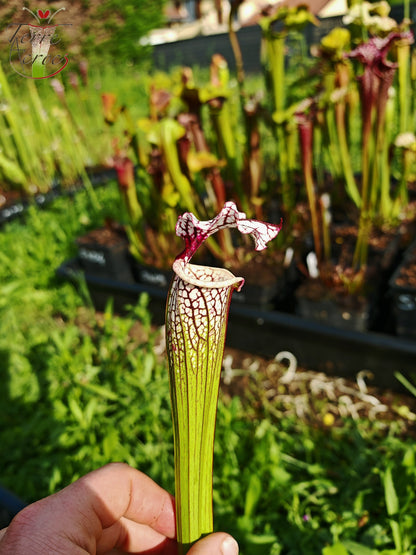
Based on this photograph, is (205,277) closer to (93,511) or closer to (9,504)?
(93,511)

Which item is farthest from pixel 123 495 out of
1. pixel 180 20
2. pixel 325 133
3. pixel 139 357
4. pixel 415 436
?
pixel 180 20

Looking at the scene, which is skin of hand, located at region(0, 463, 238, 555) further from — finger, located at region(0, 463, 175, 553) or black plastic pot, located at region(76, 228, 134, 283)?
black plastic pot, located at region(76, 228, 134, 283)

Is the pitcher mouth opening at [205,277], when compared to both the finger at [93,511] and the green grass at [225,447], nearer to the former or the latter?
the finger at [93,511]

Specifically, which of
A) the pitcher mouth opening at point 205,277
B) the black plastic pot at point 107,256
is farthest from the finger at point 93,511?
the black plastic pot at point 107,256

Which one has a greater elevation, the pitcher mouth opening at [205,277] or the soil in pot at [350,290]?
the pitcher mouth opening at [205,277]

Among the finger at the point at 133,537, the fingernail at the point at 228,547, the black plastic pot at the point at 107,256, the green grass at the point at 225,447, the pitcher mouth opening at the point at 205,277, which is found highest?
the pitcher mouth opening at the point at 205,277

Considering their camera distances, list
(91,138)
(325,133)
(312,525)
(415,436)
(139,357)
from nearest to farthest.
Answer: (312,525), (415,436), (139,357), (325,133), (91,138)

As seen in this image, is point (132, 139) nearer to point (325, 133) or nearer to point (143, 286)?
point (143, 286)

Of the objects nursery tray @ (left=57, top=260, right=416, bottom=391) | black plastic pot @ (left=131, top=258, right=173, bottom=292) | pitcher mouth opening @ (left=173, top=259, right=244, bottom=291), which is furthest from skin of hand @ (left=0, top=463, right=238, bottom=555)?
black plastic pot @ (left=131, top=258, right=173, bottom=292)
